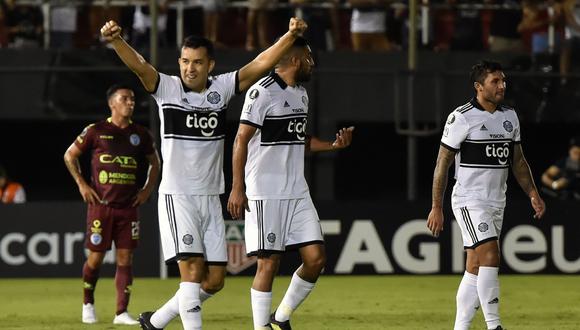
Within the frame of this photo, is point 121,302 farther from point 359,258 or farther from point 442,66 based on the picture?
point 442,66

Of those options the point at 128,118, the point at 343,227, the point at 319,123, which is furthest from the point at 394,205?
the point at 128,118

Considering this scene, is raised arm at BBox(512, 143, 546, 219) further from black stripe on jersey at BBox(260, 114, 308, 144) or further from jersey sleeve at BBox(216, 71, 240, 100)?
jersey sleeve at BBox(216, 71, 240, 100)

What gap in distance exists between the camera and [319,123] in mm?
19797

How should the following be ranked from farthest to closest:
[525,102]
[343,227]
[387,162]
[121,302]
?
[387,162] < [525,102] < [343,227] < [121,302]

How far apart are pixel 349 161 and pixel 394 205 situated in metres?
5.91

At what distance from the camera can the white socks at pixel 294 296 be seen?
10852 millimetres

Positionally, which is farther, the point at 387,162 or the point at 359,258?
the point at 387,162

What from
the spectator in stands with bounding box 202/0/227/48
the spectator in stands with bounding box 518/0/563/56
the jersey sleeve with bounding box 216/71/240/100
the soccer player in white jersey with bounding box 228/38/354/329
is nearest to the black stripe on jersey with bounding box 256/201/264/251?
the soccer player in white jersey with bounding box 228/38/354/329

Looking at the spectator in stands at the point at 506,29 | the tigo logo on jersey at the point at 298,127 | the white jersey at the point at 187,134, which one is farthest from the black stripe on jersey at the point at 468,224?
the spectator in stands at the point at 506,29

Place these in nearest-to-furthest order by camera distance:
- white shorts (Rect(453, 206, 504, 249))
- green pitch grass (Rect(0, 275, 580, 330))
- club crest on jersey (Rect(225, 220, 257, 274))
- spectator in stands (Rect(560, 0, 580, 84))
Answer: white shorts (Rect(453, 206, 504, 249)) < green pitch grass (Rect(0, 275, 580, 330)) < club crest on jersey (Rect(225, 220, 257, 274)) < spectator in stands (Rect(560, 0, 580, 84))

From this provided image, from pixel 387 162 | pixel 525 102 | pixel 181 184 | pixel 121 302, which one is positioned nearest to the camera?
pixel 181 184

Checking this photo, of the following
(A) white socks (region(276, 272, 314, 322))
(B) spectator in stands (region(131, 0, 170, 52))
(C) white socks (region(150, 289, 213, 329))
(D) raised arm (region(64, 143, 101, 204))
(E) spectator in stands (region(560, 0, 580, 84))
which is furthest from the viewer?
(B) spectator in stands (region(131, 0, 170, 52))

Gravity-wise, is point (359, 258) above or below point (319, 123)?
below

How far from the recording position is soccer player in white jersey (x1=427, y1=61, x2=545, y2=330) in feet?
34.9
